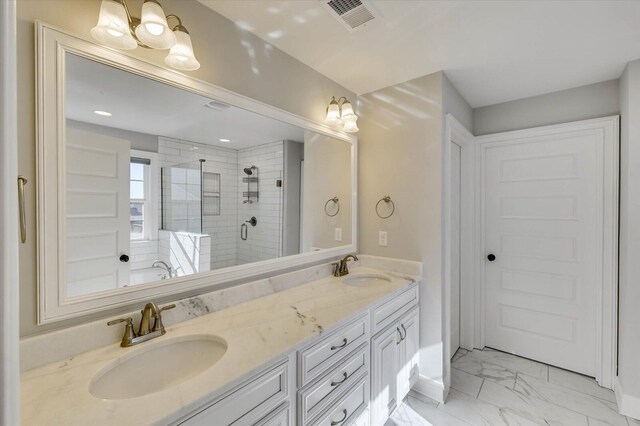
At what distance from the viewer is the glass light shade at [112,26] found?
98cm

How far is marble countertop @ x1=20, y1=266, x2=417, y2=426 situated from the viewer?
0.72 m

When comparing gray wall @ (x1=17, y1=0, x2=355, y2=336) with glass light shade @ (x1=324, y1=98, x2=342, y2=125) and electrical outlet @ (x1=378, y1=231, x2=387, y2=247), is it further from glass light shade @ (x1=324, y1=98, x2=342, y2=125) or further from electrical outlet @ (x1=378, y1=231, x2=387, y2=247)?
electrical outlet @ (x1=378, y1=231, x2=387, y2=247)

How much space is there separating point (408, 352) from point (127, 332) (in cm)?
168

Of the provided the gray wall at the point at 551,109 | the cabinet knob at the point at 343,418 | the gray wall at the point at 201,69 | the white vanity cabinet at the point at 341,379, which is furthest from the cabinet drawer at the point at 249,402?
the gray wall at the point at 551,109

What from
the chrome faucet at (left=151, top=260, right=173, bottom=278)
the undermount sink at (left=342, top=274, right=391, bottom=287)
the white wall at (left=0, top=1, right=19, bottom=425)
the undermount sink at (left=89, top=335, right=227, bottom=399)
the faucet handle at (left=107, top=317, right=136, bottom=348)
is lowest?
the undermount sink at (left=89, top=335, right=227, bottom=399)

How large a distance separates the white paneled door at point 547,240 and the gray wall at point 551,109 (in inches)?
4.4

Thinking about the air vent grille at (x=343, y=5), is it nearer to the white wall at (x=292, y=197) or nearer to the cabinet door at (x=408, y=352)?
the white wall at (x=292, y=197)

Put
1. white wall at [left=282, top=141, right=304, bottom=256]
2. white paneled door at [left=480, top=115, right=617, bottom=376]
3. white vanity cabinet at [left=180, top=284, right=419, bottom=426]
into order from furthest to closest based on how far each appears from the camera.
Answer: white paneled door at [left=480, top=115, right=617, bottom=376]
white wall at [left=282, top=141, right=304, bottom=256]
white vanity cabinet at [left=180, top=284, right=419, bottom=426]

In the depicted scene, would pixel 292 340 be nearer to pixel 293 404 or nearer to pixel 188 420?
pixel 293 404

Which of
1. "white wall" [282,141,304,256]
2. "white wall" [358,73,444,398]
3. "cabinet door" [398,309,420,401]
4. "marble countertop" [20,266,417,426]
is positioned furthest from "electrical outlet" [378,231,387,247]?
"white wall" [282,141,304,256]

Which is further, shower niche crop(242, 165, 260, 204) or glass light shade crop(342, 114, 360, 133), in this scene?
glass light shade crop(342, 114, 360, 133)

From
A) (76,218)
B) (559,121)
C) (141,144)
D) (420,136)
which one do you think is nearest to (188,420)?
(76,218)

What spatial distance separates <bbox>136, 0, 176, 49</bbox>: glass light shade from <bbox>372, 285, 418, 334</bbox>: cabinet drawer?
1602 mm

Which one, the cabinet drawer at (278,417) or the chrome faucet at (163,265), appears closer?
the cabinet drawer at (278,417)
